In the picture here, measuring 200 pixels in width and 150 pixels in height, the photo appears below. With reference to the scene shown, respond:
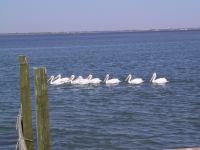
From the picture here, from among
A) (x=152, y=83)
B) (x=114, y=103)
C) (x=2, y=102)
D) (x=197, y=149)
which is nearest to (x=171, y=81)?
(x=152, y=83)

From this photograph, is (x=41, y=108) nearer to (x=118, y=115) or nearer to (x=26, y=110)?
(x=26, y=110)

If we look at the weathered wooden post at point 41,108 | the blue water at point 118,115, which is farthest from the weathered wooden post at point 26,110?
the blue water at point 118,115

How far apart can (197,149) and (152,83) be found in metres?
19.5

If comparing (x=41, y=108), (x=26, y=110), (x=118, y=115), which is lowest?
(x=118, y=115)

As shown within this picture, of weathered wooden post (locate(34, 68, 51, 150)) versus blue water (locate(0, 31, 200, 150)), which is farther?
blue water (locate(0, 31, 200, 150))

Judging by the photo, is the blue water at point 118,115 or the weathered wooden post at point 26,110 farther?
the blue water at point 118,115

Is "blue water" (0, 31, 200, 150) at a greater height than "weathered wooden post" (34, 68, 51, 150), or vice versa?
"weathered wooden post" (34, 68, 51, 150)

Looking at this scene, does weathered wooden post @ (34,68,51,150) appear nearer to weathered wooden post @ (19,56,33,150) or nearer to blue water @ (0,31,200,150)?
weathered wooden post @ (19,56,33,150)

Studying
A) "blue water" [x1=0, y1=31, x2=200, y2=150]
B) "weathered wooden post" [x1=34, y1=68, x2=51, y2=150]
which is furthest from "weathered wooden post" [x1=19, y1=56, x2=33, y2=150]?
"blue water" [x1=0, y1=31, x2=200, y2=150]

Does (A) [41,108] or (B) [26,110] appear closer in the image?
(A) [41,108]

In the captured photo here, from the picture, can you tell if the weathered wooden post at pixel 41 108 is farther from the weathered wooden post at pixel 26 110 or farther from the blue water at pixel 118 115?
the blue water at pixel 118 115

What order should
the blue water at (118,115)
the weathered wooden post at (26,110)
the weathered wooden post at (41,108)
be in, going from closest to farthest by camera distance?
the weathered wooden post at (41,108) → the weathered wooden post at (26,110) → the blue water at (118,115)

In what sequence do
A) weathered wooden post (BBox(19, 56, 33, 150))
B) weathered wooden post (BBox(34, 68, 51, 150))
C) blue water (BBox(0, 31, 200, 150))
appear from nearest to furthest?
weathered wooden post (BBox(34, 68, 51, 150)) → weathered wooden post (BBox(19, 56, 33, 150)) → blue water (BBox(0, 31, 200, 150))

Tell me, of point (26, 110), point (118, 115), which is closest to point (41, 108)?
point (26, 110)
